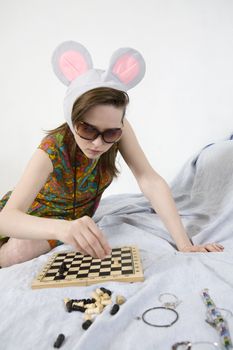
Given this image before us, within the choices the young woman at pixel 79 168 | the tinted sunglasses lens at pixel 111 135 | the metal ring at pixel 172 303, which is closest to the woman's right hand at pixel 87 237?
the young woman at pixel 79 168

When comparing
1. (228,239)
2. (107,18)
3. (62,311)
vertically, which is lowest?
(228,239)

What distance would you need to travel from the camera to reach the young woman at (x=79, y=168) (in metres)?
0.83

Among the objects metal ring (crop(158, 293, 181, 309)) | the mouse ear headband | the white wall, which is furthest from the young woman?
the white wall

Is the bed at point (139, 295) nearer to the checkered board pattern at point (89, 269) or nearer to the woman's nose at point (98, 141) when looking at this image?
the checkered board pattern at point (89, 269)

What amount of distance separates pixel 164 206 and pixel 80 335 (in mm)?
612

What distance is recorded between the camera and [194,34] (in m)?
1.68

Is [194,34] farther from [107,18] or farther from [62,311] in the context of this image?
[62,311]

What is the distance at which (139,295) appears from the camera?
639mm

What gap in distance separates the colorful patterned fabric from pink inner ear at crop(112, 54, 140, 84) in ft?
0.95

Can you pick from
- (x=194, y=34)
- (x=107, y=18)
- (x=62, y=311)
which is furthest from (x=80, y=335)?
(x=107, y=18)

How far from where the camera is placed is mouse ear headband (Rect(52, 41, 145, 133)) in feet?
2.96

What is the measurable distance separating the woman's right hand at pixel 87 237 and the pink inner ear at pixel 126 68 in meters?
0.45

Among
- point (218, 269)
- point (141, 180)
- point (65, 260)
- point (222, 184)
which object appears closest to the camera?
point (218, 269)

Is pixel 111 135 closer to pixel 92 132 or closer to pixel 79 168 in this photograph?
pixel 92 132
